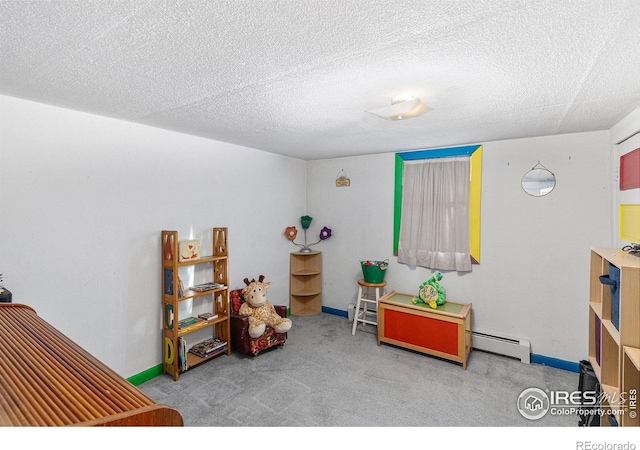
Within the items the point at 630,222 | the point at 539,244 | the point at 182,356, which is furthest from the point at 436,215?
the point at 182,356

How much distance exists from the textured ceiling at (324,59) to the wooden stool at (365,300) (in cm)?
201

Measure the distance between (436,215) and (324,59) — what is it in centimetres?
262

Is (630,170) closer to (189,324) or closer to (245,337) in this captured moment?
(245,337)

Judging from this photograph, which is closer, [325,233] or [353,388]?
A: [353,388]

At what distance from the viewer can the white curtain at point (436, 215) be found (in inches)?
137

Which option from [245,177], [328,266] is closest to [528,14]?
[245,177]

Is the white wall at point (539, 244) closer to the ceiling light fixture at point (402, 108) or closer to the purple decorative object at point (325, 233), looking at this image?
the purple decorative object at point (325, 233)

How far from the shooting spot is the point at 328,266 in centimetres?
455

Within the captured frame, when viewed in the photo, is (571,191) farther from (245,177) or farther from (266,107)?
(245,177)

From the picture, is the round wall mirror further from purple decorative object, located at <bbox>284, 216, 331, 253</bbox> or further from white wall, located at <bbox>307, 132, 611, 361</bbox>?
purple decorative object, located at <bbox>284, 216, 331, 253</bbox>

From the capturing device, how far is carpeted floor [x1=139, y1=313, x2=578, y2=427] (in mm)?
2217

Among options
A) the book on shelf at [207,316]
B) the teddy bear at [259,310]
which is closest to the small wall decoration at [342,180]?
the teddy bear at [259,310]

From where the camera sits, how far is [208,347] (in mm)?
3072

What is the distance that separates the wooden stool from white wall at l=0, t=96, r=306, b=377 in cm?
176
